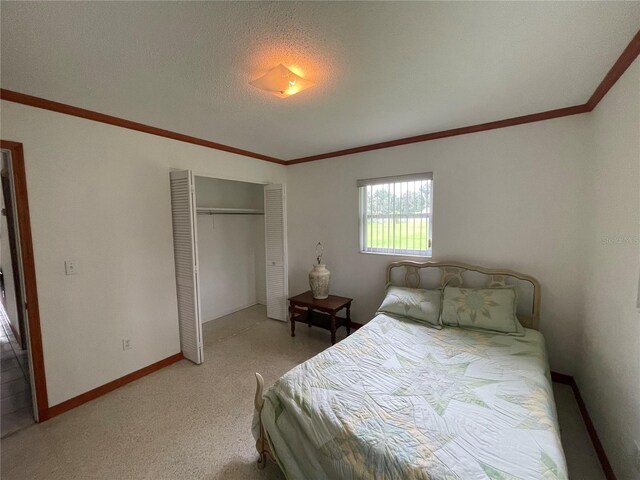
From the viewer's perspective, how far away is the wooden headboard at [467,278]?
2469mm

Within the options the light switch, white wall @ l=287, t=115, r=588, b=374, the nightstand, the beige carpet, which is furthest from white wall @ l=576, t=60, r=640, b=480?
the light switch

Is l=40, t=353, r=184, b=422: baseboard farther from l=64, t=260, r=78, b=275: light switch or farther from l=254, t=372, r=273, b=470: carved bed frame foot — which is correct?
l=254, t=372, r=273, b=470: carved bed frame foot

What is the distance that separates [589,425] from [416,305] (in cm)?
138

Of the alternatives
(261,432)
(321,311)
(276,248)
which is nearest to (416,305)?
(321,311)

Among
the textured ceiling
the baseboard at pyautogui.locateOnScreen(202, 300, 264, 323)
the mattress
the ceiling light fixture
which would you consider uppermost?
the textured ceiling

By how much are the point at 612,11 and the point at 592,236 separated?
1.58 metres

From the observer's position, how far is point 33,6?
114cm

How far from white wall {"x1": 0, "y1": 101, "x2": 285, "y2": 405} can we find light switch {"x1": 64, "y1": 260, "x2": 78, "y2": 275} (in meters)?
0.03

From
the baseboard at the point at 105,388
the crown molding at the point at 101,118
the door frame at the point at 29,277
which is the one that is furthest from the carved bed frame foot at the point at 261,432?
the crown molding at the point at 101,118

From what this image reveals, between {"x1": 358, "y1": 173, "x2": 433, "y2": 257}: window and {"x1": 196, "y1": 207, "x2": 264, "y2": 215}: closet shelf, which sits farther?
{"x1": 196, "y1": 207, "x2": 264, "y2": 215}: closet shelf

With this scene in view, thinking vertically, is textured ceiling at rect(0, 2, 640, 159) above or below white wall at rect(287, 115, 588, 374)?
above

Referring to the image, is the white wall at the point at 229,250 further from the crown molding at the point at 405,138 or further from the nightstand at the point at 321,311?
the nightstand at the point at 321,311

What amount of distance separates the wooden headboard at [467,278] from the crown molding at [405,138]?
137 cm

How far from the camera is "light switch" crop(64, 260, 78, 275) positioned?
2168 millimetres
